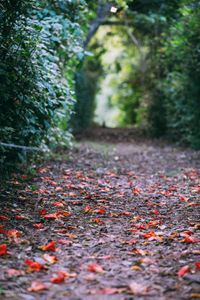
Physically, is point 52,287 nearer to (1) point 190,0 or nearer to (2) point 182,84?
(1) point 190,0

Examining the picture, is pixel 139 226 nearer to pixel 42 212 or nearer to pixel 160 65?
pixel 42 212

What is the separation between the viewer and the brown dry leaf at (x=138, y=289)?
2899 millimetres

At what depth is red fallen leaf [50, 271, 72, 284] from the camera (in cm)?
303

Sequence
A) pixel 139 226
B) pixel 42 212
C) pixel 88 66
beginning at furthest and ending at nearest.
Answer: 1. pixel 88 66
2. pixel 42 212
3. pixel 139 226

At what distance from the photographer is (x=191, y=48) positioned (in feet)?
34.3

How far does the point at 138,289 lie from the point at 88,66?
16.5m

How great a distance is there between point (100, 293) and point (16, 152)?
3.15 meters

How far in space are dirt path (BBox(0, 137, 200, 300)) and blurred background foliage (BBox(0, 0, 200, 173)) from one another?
79cm

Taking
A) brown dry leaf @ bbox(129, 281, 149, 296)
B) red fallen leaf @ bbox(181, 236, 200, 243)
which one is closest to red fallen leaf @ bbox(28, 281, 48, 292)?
brown dry leaf @ bbox(129, 281, 149, 296)

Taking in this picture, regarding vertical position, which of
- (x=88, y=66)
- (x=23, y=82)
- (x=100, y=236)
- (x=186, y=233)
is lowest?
(x=100, y=236)

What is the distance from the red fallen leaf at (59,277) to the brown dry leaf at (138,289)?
1.48 feet

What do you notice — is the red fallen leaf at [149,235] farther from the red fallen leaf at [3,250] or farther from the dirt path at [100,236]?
the red fallen leaf at [3,250]

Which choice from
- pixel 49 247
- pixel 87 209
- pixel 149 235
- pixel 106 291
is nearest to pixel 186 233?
pixel 149 235

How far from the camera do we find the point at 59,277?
10.0ft
